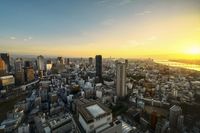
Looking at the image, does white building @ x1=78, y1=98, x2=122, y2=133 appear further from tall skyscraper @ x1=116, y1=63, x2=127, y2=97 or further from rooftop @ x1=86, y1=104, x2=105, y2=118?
tall skyscraper @ x1=116, y1=63, x2=127, y2=97

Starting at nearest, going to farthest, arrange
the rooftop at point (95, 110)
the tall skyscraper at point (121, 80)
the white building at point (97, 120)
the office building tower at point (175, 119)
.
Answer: the white building at point (97, 120) → the rooftop at point (95, 110) → the office building tower at point (175, 119) → the tall skyscraper at point (121, 80)

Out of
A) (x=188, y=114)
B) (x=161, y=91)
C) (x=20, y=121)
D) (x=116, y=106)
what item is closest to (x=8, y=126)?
(x=20, y=121)

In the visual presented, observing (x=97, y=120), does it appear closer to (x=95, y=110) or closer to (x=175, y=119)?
(x=95, y=110)

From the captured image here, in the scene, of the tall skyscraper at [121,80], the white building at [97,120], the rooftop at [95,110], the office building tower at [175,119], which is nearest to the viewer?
the white building at [97,120]

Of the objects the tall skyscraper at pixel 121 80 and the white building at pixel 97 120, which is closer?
the white building at pixel 97 120

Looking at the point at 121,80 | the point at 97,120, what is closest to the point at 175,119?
the point at 97,120

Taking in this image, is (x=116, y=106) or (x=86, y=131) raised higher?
(x=86, y=131)

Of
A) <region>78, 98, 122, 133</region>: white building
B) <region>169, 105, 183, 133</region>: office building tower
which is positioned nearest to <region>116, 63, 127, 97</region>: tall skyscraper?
<region>169, 105, 183, 133</region>: office building tower

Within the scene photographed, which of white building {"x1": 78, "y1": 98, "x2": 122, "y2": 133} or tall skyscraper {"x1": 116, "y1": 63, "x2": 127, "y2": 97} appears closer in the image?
white building {"x1": 78, "y1": 98, "x2": 122, "y2": 133}

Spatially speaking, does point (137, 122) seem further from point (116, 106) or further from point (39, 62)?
point (39, 62)

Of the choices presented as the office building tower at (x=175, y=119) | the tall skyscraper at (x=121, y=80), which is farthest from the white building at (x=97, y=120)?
the tall skyscraper at (x=121, y=80)

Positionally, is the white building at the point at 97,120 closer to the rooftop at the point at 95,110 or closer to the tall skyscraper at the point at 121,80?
the rooftop at the point at 95,110
